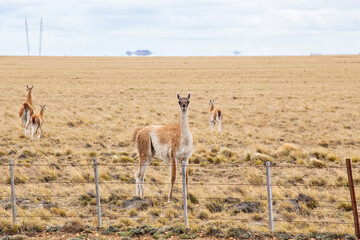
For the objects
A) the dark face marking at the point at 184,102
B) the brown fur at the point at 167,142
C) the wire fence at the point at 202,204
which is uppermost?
the dark face marking at the point at 184,102

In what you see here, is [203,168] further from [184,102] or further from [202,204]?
[184,102]

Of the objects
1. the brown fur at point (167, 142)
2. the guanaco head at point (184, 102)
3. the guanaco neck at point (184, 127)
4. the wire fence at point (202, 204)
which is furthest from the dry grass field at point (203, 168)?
the guanaco head at point (184, 102)

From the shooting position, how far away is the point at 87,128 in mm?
21484

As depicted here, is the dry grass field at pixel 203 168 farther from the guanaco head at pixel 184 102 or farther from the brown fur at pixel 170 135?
the guanaco head at pixel 184 102

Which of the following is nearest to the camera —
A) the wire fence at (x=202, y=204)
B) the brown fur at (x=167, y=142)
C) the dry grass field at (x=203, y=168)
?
the wire fence at (x=202, y=204)

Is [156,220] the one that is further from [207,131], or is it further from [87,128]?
[87,128]

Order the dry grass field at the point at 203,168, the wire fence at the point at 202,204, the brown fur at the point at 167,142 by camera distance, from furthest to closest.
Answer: the brown fur at the point at 167,142
the dry grass field at the point at 203,168
the wire fence at the point at 202,204

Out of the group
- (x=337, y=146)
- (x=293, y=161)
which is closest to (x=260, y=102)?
(x=337, y=146)

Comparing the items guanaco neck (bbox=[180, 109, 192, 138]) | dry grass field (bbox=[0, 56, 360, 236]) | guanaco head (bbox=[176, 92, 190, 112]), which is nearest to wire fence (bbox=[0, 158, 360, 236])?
dry grass field (bbox=[0, 56, 360, 236])

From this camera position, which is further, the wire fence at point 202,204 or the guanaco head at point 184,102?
the guanaco head at point 184,102

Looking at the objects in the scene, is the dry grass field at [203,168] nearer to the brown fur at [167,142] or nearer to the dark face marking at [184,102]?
the brown fur at [167,142]

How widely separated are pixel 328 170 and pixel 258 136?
6.29 meters

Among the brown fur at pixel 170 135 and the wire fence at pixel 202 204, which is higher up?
the brown fur at pixel 170 135

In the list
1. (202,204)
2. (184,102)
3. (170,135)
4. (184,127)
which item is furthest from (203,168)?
(184,102)
